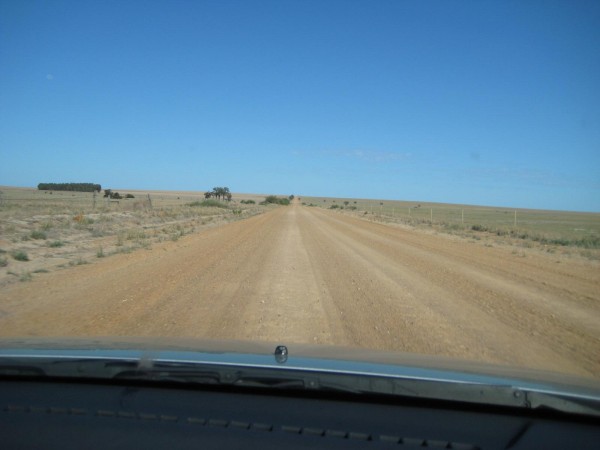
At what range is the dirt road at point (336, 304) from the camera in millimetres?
7211

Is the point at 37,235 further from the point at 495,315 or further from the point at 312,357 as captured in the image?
the point at 312,357

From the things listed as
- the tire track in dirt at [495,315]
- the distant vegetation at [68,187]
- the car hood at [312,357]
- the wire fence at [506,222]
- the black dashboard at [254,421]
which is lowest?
the wire fence at [506,222]

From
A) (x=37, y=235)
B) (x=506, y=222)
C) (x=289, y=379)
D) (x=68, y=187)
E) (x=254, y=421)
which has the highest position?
(x=68, y=187)

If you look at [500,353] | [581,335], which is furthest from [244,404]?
[581,335]

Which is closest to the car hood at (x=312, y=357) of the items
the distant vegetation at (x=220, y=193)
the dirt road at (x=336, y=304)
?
the dirt road at (x=336, y=304)

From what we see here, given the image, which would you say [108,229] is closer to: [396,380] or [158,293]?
[158,293]

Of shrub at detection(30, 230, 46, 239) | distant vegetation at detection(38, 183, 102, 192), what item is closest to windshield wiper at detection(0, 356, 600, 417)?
shrub at detection(30, 230, 46, 239)

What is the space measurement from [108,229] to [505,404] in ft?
91.1

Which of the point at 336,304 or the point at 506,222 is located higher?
the point at 336,304

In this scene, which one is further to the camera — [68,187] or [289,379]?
[68,187]

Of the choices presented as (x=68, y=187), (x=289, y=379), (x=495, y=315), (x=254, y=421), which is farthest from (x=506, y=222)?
(x=68, y=187)

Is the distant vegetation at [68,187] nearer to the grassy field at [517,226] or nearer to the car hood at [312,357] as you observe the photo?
the grassy field at [517,226]

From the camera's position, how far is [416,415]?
2896mm

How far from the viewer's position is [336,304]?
378 inches
